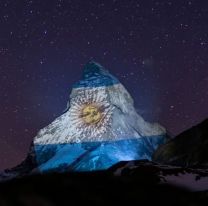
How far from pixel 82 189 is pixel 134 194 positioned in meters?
0.16

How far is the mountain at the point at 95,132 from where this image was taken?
429ft

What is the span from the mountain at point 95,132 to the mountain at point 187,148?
335ft

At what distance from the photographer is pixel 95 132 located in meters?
136

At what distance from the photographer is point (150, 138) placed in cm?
14262

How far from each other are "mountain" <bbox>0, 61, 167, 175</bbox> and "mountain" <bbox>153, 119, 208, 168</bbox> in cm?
10212

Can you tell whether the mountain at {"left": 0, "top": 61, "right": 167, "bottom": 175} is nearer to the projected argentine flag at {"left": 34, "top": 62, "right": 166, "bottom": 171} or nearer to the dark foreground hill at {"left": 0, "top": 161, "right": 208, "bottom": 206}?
the projected argentine flag at {"left": 34, "top": 62, "right": 166, "bottom": 171}

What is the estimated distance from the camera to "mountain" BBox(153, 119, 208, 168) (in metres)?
14.4

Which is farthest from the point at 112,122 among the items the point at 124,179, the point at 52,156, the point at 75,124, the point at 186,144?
the point at 124,179

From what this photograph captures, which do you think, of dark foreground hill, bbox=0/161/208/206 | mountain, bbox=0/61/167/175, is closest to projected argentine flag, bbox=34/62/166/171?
mountain, bbox=0/61/167/175

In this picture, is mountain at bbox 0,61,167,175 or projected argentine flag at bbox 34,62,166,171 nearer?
projected argentine flag at bbox 34,62,166,171

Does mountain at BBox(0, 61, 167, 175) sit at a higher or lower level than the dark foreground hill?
lower

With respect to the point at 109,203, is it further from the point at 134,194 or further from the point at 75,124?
the point at 75,124

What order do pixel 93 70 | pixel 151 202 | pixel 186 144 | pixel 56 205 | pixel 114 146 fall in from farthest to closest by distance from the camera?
pixel 93 70 → pixel 114 146 → pixel 186 144 → pixel 151 202 → pixel 56 205

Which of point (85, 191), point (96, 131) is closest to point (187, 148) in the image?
point (85, 191)
